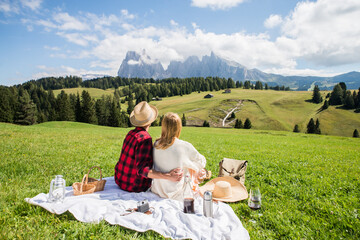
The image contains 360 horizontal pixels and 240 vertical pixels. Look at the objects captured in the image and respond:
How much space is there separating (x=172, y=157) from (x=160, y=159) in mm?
372

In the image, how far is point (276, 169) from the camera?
984 centimetres

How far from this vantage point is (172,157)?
537cm

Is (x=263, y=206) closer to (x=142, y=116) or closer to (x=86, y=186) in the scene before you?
(x=142, y=116)

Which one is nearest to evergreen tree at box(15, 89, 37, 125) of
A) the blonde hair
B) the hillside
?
the hillside

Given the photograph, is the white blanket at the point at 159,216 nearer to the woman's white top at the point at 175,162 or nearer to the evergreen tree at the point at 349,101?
the woman's white top at the point at 175,162

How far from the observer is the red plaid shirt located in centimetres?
547

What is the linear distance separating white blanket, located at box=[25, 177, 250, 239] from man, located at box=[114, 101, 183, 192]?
22.8 inches

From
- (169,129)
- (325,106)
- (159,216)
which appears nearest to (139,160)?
(169,129)

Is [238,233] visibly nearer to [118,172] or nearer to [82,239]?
[82,239]

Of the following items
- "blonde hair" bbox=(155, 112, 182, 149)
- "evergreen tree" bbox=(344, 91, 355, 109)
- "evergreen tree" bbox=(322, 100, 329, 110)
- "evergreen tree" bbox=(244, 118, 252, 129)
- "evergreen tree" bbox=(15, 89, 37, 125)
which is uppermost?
"blonde hair" bbox=(155, 112, 182, 149)

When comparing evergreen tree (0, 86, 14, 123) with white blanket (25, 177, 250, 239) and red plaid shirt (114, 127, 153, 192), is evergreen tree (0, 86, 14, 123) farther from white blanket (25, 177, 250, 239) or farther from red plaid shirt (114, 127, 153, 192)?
red plaid shirt (114, 127, 153, 192)

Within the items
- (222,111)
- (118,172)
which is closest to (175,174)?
(118,172)

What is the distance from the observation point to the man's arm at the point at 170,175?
17.4 feet

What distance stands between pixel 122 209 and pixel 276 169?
795cm
